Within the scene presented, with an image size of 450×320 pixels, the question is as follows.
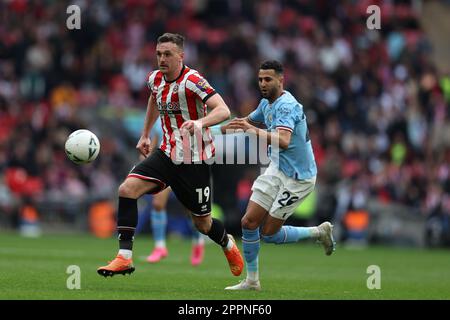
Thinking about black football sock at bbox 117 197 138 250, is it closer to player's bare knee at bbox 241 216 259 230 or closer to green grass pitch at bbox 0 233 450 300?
green grass pitch at bbox 0 233 450 300

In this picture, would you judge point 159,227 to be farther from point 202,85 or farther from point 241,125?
point 241,125

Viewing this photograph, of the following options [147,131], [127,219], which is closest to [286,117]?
[147,131]

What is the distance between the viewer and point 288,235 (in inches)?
446

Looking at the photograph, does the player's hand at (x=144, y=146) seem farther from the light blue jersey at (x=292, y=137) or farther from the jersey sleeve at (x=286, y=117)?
the jersey sleeve at (x=286, y=117)

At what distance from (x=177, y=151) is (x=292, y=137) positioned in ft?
4.09

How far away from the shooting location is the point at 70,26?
2595 centimetres

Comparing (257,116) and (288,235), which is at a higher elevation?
(257,116)

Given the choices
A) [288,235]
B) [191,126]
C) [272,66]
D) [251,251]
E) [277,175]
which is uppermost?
[272,66]

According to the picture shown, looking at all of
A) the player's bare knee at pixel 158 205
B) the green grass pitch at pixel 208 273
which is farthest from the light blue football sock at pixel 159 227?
the green grass pitch at pixel 208 273

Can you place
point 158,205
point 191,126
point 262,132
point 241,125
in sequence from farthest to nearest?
1. point 158,205
2. point 262,132
3. point 241,125
4. point 191,126

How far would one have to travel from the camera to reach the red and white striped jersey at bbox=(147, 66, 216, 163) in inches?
415

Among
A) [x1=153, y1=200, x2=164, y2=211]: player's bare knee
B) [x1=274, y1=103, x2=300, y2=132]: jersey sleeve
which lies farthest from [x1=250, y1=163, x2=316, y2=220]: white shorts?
[x1=153, y1=200, x2=164, y2=211]: player's bare knee

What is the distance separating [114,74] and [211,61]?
2.51m

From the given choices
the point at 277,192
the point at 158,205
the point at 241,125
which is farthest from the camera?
the point at 158,205
